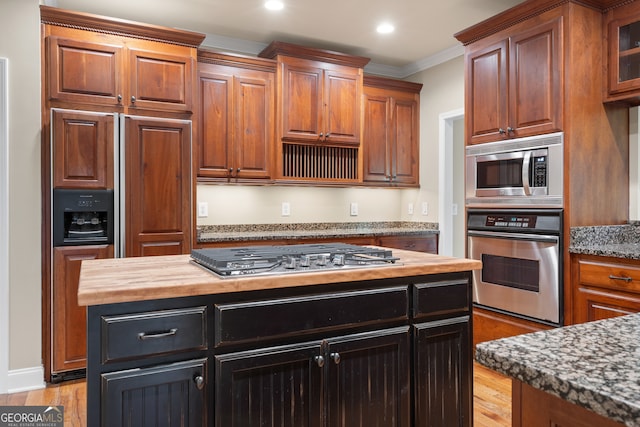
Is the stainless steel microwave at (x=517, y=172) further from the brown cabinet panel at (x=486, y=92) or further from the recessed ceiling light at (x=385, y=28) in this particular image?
the recessed ceiling light at (x=385, y=28)

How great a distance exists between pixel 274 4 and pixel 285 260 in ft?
7.73

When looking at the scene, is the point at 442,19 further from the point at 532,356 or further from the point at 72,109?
the point at 532,356

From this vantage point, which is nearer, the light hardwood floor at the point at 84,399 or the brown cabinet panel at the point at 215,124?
the light hardwood floor at the point at 84,399

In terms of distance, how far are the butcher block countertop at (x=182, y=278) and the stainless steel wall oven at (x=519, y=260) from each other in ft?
3.38

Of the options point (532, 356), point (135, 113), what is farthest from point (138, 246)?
point (532, 356)

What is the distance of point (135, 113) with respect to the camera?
126 inches

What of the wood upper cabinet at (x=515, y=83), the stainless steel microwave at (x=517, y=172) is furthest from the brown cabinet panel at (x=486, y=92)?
the stainless steel microwave at (x=517, y=172)

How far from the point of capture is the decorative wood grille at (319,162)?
419cm

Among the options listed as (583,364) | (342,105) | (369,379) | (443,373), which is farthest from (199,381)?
(342,105)

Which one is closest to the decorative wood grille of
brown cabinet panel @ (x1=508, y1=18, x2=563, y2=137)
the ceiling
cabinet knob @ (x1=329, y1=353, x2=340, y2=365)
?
the ceiling

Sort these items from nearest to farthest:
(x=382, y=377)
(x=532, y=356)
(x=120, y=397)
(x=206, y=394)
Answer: (x=532, y=356) → (x=120, y=397) → (x=206, y=394) → (x=382, y=377)

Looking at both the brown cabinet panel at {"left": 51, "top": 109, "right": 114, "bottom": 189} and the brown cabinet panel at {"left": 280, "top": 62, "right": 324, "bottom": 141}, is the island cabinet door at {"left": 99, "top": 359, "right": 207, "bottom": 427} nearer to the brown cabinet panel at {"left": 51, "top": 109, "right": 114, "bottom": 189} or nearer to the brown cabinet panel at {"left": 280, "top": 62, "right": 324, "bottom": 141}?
the brown cabinet panel at {"left": 51, "top": 109, "right": 114, "bottom": 189}

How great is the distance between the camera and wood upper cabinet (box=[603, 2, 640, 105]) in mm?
2730

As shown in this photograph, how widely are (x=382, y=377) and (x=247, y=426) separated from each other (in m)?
0.57
